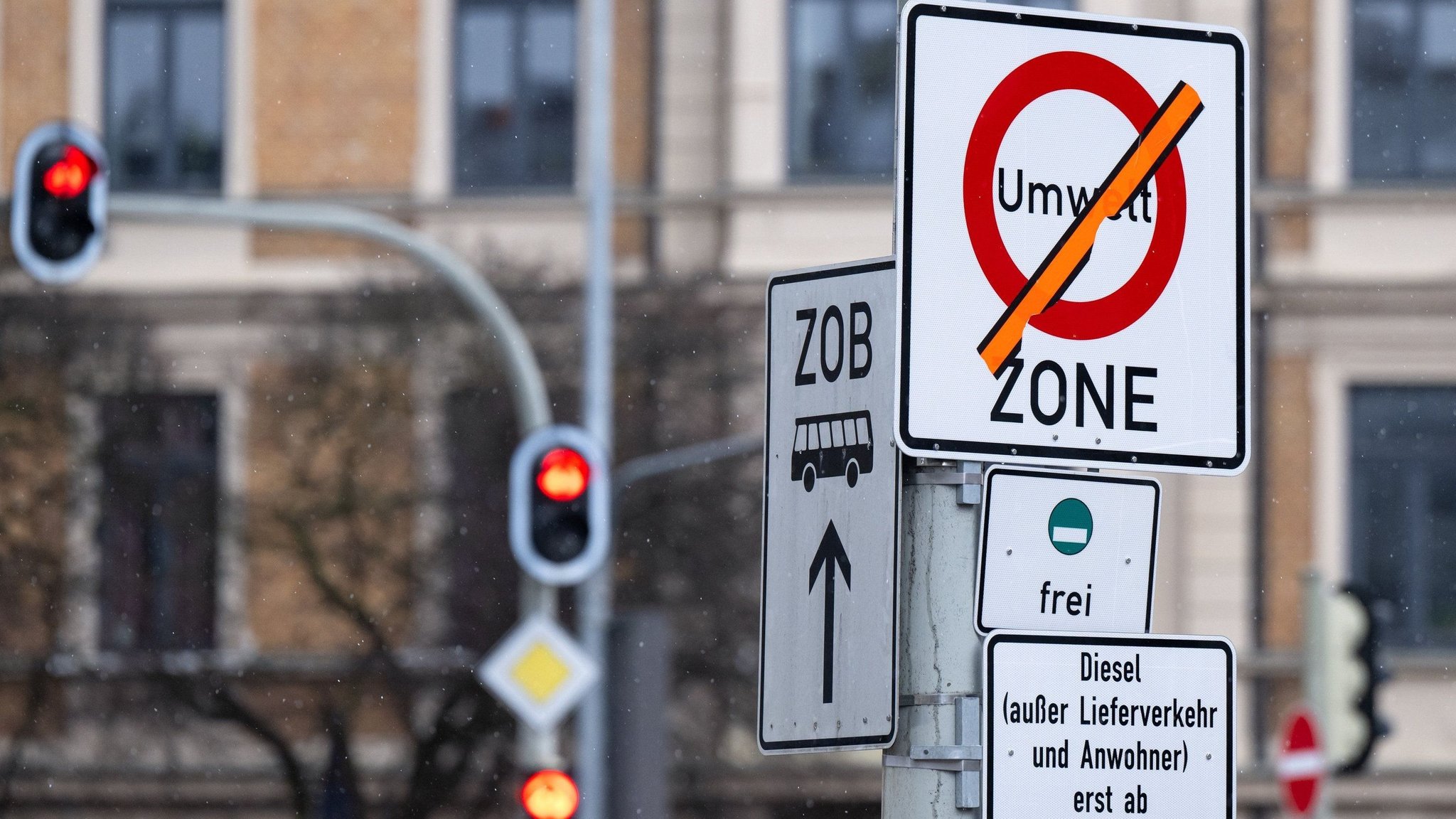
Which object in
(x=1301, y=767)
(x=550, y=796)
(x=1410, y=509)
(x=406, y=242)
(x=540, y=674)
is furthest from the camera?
(x=1410, y=509)

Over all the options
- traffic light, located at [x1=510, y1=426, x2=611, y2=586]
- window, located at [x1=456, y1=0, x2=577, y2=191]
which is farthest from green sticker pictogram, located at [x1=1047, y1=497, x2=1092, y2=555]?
window, located at [x1=456, y1=0, x2=577, y2=191]

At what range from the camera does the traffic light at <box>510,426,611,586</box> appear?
14.2 meters

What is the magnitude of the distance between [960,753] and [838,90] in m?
22.5

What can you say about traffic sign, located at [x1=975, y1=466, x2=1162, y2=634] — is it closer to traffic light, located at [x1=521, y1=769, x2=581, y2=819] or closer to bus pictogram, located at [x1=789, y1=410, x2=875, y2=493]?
bus pictogram, located at [x1=789, y1=410, x2=875, y2=493]

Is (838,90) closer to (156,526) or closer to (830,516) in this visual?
(156,526)

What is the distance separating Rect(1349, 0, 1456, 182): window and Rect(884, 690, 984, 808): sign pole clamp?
2309 cm

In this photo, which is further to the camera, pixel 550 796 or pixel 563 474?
pixel 563 474

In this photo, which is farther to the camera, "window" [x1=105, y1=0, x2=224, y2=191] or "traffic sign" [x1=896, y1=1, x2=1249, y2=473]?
"window" [x1=105, y1=0, x2=224, y2=191]

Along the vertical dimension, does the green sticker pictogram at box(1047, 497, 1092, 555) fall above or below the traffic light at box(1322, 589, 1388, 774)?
above

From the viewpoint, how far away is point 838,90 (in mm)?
26172

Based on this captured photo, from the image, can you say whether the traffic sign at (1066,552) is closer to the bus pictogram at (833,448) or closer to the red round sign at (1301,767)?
the bus pictogram at (833,448)

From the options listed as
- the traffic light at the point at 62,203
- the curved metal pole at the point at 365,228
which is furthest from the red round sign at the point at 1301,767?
the traffic light at the point at 62,203

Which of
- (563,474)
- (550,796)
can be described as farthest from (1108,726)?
(563,474)

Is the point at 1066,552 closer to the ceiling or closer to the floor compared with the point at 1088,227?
closer to the floor
